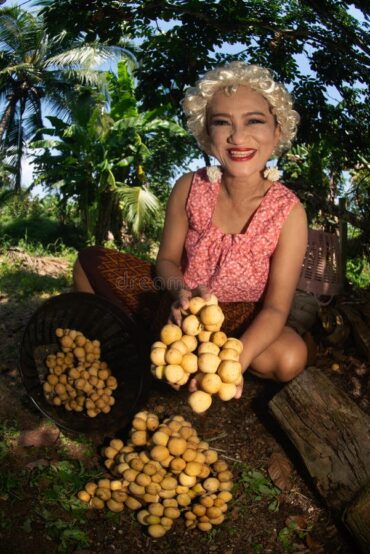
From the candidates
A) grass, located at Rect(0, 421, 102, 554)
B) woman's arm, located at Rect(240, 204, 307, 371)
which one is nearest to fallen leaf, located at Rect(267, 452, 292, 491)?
woman's arm, located at Rect(240, 204, 307, 371)

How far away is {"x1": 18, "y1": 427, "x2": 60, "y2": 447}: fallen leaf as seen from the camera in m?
2.39

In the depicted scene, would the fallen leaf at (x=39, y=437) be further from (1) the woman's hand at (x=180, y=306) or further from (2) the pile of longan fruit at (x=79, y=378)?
(1) the woman's hand at (x=180, y=306)

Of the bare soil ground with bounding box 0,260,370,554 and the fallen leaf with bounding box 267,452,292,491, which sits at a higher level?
the fallen leaf with bounding box 267,452,292,491

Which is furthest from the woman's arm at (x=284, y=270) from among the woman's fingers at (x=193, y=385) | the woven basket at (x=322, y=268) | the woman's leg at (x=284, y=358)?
the woven basket at (x=322, y=268)

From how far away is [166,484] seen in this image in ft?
6.14

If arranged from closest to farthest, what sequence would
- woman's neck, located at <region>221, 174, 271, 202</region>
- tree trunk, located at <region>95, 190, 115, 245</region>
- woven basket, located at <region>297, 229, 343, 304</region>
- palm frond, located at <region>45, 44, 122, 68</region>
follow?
woman's neck, located at <region>221, 174, 271, 202</region> → woven basket, located at <region>297, 229, 343, 304</region> → tree trunk, located at <region>95, 190, 115, 245</region> → palm frond, located at <region>45, 44, 122, 68</region>

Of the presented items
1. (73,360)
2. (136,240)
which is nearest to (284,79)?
A: (73,360)

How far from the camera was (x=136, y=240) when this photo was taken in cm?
1078

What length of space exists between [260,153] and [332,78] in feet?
8.00

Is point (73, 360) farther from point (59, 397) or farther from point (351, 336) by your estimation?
point (351, 336)

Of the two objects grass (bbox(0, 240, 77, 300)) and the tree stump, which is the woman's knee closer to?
the tree stump

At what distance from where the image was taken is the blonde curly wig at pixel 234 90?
6.84 feet

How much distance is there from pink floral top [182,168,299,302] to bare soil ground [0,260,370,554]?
0.68 metres

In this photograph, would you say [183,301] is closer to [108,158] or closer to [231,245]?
[231,245]
